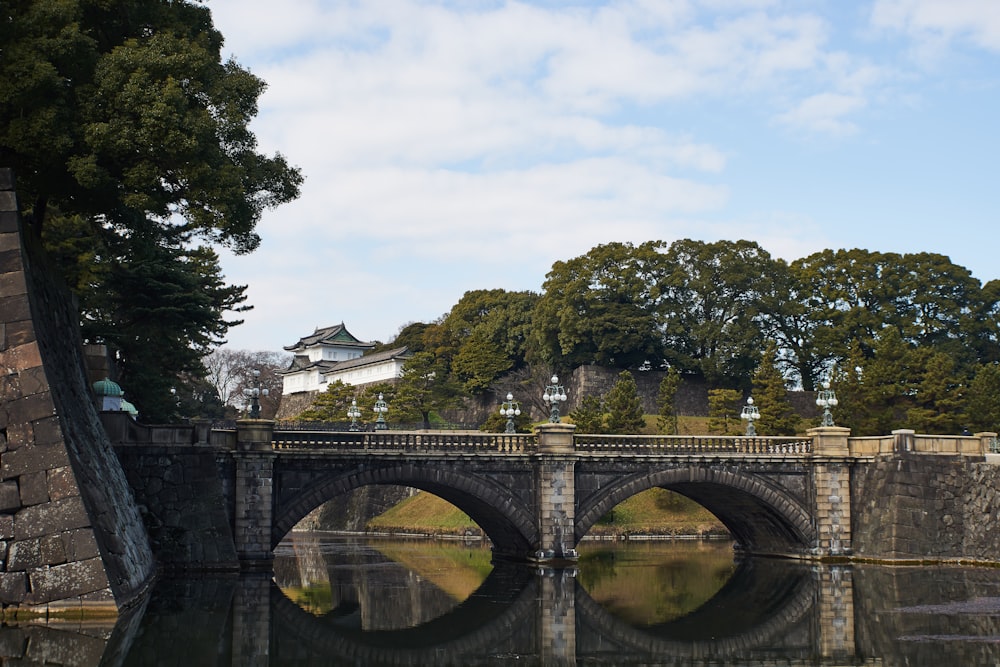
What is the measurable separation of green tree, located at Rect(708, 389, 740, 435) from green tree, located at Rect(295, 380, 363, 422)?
1075 inches

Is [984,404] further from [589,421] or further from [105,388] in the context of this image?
[105,388]

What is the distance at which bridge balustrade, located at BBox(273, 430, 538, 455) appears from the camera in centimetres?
3969

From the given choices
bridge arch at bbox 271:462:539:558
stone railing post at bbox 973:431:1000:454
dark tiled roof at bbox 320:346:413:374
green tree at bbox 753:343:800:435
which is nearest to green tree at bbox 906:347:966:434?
green tree at bbox 753:343:800:435

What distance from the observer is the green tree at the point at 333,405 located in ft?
269

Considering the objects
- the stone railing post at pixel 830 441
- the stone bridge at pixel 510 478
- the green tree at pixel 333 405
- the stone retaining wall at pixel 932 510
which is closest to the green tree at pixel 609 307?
the green tree at pixel 333 405

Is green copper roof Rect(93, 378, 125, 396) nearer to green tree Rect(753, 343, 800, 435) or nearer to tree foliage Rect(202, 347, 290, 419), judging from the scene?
green tree Rect(753, 343, 800, 435)

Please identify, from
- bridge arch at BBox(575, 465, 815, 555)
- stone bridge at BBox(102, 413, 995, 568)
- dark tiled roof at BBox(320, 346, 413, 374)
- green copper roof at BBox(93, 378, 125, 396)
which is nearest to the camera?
green copper roof at BBox(93, 378, 125, 396)

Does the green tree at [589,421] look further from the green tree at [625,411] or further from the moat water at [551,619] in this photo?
the moat water at [551,619]

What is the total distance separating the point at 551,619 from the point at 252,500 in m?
14.7

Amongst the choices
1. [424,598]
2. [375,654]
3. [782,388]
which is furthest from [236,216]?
[782,388]

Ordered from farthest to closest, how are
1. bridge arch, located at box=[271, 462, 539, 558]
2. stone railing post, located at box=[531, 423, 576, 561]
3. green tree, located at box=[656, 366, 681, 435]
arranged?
green tree, located at box=[656, 366, 681, 435] → stone railing post, located at box=[531, 423, 576, 561] → bridge arch, located at box=[271, 462, 539, 558]

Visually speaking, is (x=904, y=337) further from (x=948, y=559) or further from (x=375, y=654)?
(x=375, y=654)

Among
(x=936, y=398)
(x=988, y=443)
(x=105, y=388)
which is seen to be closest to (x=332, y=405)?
(x=936, y=398)

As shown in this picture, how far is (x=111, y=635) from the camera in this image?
20.2 metres
